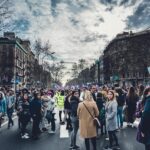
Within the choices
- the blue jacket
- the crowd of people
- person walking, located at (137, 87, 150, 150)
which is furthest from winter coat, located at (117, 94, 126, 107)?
person walking, located at (137, 87, 150, 150)

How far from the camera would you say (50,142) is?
13.1 m

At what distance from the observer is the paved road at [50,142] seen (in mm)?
11938

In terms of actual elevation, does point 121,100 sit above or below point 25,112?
above

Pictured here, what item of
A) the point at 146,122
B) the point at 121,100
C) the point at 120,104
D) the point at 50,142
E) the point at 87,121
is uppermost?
the point at 121,100

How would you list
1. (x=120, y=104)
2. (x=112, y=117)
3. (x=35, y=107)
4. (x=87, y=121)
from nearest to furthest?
(x=87, y=121)
(x=112, y=117)
(x=35, y=107)
(x=120, y=104)

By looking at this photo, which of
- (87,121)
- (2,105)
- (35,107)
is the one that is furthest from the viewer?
(2,105)

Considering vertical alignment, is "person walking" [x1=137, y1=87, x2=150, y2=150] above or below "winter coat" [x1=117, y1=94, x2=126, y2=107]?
below

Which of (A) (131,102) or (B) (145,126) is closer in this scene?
(B) (145,126)

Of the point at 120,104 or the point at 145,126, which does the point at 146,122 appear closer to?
the point at 145,126

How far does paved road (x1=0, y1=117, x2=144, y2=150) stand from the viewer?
11.9m

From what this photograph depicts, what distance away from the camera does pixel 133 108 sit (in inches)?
656

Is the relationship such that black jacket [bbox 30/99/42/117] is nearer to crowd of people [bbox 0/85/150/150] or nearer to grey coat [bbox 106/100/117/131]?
crowd of people [bbox 0/85/150/150]

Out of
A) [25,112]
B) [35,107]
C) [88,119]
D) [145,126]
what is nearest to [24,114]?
[25,112]

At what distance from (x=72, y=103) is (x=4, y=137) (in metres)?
3.98
